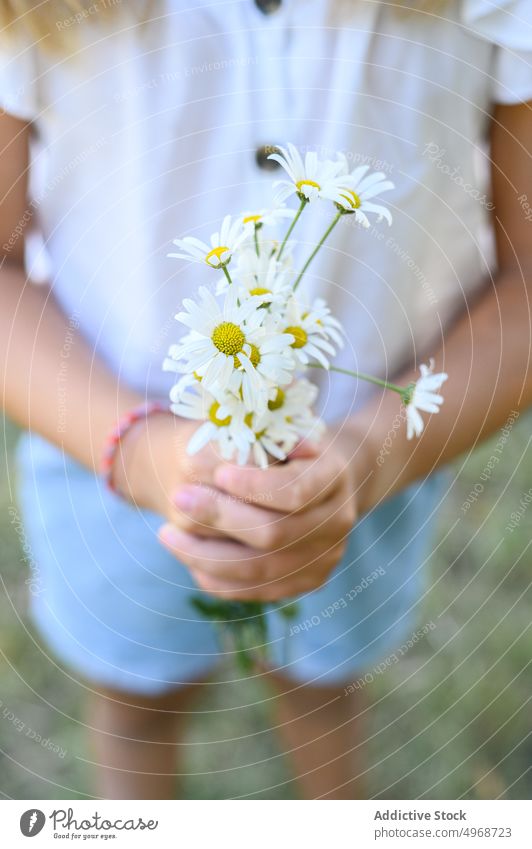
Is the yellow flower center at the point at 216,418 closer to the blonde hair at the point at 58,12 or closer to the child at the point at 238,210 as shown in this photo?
the child at the point at 238,210

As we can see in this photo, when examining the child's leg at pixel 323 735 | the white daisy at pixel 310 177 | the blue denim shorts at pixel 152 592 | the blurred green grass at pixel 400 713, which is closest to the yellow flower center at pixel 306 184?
the white daisy at pixel 310 177

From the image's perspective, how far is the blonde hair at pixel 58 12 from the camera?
47 cm

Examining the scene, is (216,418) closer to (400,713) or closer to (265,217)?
(265,217)

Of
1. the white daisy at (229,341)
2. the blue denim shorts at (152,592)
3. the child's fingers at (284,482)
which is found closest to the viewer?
the white daisy at (229,341)

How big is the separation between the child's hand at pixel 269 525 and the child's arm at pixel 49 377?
0.03 m

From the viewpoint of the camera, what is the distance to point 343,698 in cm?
72

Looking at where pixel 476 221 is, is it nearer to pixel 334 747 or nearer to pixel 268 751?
pixel 334 747

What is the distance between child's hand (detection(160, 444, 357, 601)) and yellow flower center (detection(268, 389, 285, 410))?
6 cm

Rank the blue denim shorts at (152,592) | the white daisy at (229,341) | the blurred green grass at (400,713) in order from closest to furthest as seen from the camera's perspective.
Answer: the white daisy at (229,341) < the blue denim shorts at (152,592) < the blurred green grass at (400,713)

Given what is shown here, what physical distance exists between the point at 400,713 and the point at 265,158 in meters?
0.60

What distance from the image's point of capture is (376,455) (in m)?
0.51
